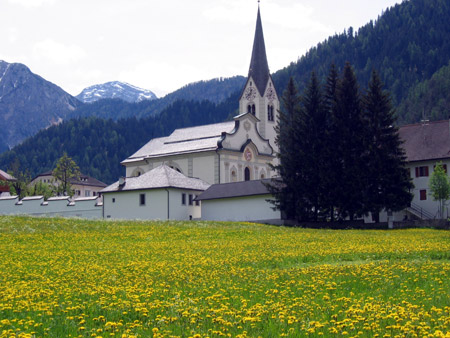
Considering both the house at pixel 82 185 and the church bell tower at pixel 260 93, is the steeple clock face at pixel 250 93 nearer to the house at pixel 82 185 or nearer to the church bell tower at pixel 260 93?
the church bell tower at pixel 260 93

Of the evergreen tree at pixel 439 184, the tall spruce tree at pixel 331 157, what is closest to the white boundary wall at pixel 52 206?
the tall spruce tree at pixel 331 157

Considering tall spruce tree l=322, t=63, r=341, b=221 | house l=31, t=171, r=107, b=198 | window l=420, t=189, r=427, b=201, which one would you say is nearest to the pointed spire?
tall spruce tree l=322, t=63, r=341, b=221

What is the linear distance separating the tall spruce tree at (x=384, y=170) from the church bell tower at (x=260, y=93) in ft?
140

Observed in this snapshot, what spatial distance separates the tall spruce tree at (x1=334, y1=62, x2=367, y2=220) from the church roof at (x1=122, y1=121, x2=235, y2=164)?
2857 cm

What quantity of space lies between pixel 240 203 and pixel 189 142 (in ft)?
96.2

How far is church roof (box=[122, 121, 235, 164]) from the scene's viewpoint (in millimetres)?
90625

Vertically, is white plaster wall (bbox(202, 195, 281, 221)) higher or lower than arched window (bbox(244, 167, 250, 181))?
lower

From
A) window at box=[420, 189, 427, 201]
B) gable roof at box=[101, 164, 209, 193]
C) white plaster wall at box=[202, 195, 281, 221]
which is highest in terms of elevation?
gable roof at box=[101, 164, 209, 193]

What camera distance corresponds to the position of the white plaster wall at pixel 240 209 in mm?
64438

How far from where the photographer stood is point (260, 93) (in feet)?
338

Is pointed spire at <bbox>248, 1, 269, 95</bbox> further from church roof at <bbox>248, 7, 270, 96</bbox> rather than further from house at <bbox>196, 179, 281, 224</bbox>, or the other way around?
house at <bbox>196, 179, 281, 224</bbox>

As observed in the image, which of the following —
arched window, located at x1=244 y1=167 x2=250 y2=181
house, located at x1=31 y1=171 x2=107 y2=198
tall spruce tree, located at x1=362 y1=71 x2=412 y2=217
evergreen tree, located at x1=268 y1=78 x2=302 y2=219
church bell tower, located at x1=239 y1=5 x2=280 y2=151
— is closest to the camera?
tall spruce tree, located at x1=362 y1=71 x2=412 y2=217

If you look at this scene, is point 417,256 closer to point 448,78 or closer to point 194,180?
point 194,180

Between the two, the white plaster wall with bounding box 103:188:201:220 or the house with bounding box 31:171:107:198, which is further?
the house with bounding box 31:171:107:198
